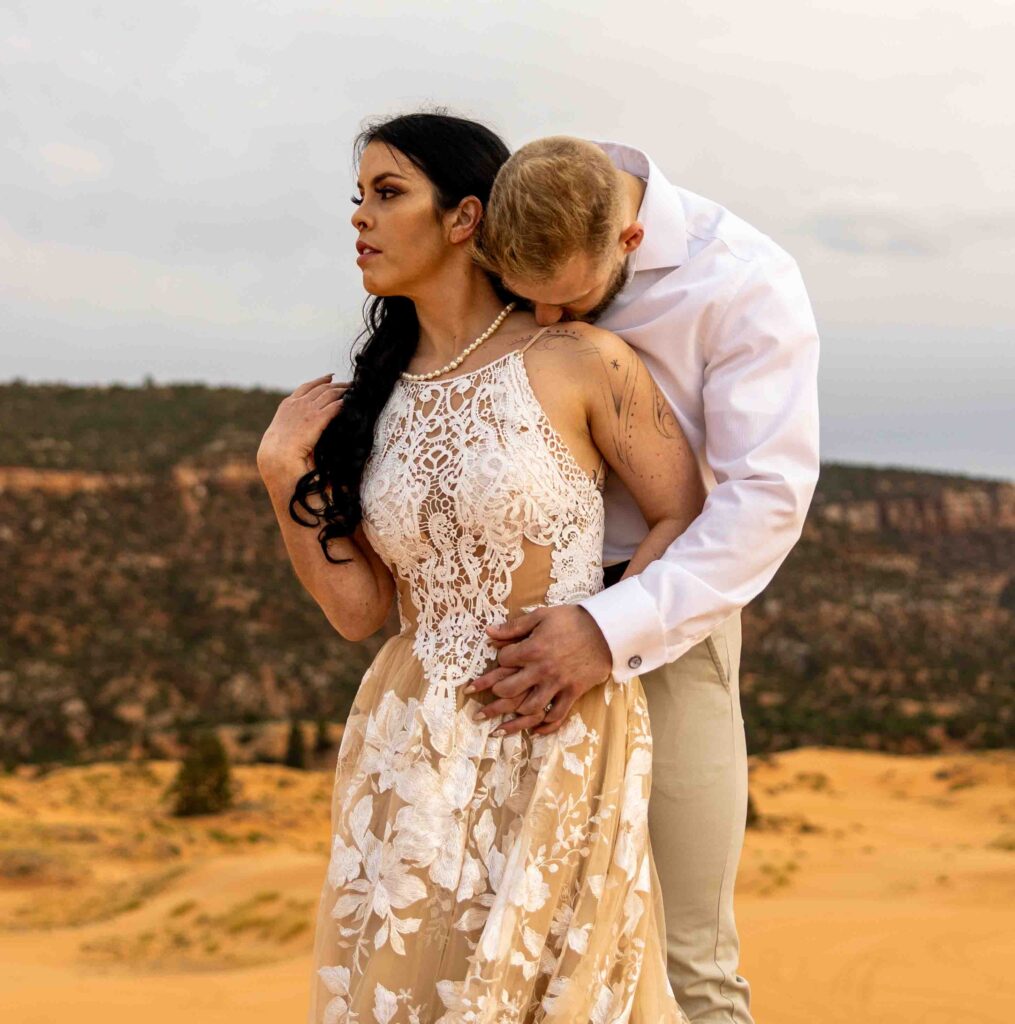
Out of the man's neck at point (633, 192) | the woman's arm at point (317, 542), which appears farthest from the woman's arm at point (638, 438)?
the woman's arm at point (317, 542)

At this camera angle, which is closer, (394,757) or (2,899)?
(394,757)

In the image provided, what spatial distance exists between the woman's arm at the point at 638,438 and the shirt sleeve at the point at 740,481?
8cm

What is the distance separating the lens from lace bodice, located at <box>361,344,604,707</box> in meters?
2.51

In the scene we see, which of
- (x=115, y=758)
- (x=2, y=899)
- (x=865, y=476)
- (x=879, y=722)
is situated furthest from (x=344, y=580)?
(x=865, y=476)

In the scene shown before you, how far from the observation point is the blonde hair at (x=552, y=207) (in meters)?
2.25

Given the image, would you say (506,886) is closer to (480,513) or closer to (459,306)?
(480,513)

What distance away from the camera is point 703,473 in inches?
107

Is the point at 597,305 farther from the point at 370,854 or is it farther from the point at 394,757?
the point at 370,854

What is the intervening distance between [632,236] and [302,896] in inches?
336

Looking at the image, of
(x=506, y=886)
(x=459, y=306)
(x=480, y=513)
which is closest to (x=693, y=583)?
(x=480, y=513)

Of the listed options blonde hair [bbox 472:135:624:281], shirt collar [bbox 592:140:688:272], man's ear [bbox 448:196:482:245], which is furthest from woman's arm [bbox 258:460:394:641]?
shirt collar [bbox 592:140:688:272]

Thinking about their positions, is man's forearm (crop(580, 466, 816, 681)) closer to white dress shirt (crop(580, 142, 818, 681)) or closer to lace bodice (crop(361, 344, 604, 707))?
white dress shirt (crop(580, 142, 818, 681))

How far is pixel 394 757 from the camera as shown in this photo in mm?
2600

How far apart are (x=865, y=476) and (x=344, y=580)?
50391mm
